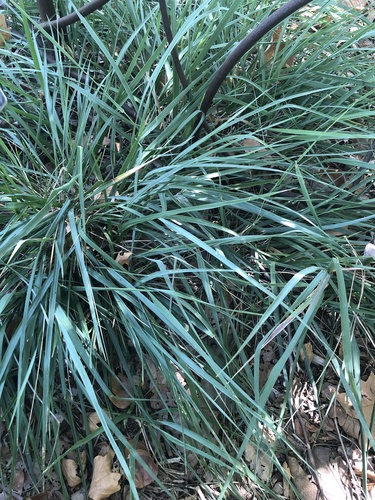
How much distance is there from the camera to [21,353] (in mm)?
1186

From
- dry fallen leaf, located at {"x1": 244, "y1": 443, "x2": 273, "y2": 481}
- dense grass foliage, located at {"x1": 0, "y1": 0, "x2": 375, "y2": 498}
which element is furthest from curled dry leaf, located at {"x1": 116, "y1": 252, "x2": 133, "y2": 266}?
dry fallen leaf, located at {"x1": 244, "y1": 443, "x2": 273, "y2": 481}

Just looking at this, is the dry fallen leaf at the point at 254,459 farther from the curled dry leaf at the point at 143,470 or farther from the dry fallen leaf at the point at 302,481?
the curled dry leaf at the point at 143,470

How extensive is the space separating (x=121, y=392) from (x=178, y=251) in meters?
0.47

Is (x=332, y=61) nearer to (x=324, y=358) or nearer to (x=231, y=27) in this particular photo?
(x=231, y=27)

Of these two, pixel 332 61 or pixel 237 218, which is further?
pixel 332 61

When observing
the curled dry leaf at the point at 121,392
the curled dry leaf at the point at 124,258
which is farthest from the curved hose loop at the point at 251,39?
the curled dry leaf at the point at 121,392

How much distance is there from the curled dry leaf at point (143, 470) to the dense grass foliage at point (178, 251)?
40mm

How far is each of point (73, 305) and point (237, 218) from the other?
616mm

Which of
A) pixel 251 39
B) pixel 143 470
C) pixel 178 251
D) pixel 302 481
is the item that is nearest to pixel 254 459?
pixel 302 481

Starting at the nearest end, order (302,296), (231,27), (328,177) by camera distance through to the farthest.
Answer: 1. (302,296)
2. (328,177)
3. (231,27)

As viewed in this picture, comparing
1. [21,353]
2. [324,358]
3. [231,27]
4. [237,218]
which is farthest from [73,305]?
[231,27]

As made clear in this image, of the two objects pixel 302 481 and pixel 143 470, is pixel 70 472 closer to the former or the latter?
pixel 143 470

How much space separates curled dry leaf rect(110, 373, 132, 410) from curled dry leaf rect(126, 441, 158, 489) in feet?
0.44

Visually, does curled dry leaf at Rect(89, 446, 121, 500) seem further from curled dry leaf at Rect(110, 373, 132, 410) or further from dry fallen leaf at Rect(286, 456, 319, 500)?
dry fallen leaf at Rect(286, 456, 319, 500)
